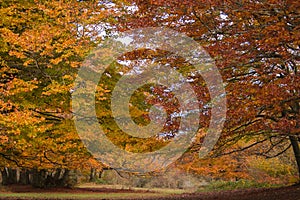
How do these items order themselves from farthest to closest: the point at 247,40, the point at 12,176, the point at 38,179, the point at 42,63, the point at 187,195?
the point at 12,176 < the point at 38,179 < the point at 187,195 < the point at 42,63 < the point at 247,40

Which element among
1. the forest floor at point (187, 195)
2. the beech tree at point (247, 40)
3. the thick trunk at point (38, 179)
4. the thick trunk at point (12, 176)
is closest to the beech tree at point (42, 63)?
the beech tree at point (247, 40)

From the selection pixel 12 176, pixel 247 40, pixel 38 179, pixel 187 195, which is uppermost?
pixel 247 40

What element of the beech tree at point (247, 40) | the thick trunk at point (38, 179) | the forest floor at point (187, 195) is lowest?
the forest floor at point (187, 195)

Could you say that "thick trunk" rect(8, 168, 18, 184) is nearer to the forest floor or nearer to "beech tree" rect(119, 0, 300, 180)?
the forest floor

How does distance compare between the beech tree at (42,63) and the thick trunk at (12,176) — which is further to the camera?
the thick trunk at (12,176)

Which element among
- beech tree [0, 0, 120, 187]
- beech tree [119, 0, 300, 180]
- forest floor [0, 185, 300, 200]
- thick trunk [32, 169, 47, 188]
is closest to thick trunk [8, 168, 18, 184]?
forest floor [0, 185, 300, 200]

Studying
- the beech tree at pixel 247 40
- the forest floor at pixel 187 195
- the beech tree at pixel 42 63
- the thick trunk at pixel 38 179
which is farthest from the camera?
the thick trunk at pixel 38 179

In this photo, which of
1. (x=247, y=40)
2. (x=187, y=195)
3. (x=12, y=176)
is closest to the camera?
(x=247, y=40)

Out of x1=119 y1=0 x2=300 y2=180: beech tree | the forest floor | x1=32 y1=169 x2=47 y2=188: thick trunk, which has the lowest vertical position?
the forest floor

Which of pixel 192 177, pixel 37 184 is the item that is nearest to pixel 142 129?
pixel 37 184

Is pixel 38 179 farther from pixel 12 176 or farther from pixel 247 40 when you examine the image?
pixel 247 40

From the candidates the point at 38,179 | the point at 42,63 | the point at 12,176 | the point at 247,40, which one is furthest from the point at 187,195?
the point at 12,176

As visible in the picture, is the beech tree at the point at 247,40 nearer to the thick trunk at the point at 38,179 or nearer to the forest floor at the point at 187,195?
the forest floor at the point at 187,195

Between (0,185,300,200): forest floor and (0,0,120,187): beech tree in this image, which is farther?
(0,185,300,200): forest floor
